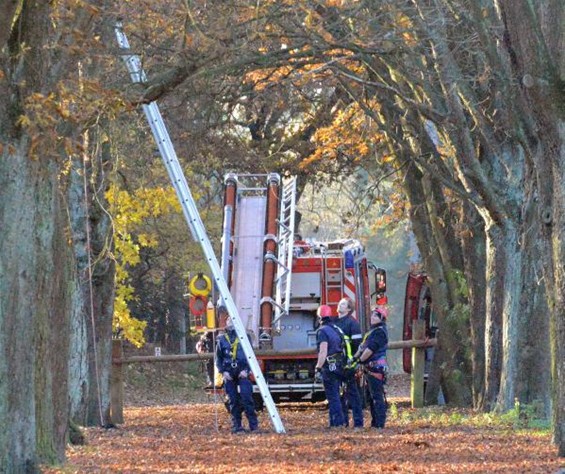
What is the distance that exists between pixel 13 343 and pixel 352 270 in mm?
15461

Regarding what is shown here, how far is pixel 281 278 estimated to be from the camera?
2470cm

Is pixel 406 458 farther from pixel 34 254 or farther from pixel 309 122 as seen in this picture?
pixel 309 122

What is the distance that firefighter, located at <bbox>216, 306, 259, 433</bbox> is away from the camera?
20125 mm

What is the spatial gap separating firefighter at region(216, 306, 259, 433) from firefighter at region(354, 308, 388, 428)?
160 cm

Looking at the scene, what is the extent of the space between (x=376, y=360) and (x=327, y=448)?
4191 mm

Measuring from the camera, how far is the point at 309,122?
101ft

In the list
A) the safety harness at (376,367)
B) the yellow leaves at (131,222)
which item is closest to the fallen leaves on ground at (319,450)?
the safety harness at (376,367)

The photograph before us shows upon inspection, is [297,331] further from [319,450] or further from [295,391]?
[319,450]

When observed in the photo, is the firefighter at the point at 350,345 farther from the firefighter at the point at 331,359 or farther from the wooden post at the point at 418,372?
the wooden post at the point at 418,372

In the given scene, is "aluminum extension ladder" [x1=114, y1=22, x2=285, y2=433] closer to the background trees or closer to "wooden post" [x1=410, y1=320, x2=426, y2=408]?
the background trees

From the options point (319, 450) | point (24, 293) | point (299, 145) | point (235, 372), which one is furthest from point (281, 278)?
point (24, 293)

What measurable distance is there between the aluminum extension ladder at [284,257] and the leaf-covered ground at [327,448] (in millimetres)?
2047

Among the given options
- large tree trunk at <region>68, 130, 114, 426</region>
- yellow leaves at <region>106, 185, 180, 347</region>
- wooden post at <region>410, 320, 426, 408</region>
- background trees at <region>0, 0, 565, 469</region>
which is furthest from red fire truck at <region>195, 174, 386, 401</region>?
large tree trunk at <region>68, 130, 114, 426</region>

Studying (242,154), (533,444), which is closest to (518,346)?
(533,444)
